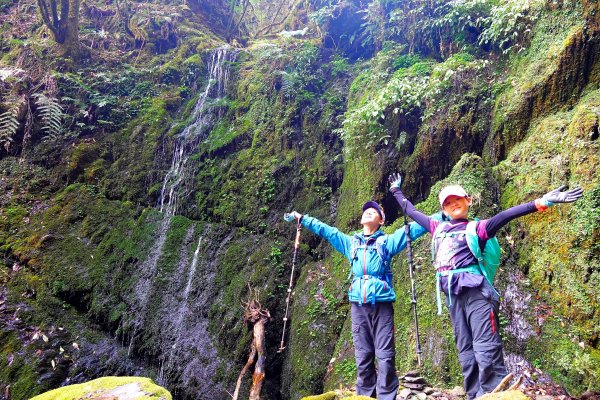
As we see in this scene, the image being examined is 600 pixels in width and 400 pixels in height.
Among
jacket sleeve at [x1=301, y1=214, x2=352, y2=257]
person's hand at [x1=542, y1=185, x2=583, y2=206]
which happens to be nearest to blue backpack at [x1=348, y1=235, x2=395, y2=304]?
jacket sleeve at [x1=301, y1=214, x2=352, y2=257]

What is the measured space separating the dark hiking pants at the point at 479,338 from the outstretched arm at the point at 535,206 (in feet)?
1.73

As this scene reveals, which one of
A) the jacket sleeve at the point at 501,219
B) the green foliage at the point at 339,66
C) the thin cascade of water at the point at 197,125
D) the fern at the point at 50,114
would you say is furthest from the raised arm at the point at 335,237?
the fern at the point at 50,114

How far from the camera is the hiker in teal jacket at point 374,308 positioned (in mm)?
3658

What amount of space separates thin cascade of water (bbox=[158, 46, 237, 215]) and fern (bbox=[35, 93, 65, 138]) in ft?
12.2

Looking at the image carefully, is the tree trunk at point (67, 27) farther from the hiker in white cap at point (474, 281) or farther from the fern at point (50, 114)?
the hiker in white cap at point (474, 281)

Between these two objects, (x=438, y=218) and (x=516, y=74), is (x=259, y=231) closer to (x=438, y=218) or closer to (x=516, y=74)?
(x=438, y=218)

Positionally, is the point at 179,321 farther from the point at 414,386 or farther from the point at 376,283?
the point at 376,283

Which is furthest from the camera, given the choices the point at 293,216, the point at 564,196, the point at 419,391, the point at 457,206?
the point at 293,216

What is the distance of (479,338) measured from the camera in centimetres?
327

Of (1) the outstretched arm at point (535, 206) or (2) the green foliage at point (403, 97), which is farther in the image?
(2) the green foliage at point (403, 97)

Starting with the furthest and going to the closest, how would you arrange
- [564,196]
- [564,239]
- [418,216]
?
[564,239]
[418,216]
[564,196]

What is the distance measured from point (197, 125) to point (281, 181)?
3.90m

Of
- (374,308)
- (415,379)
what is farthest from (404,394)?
(374,308)


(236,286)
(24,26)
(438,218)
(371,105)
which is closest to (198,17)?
(24,26)
